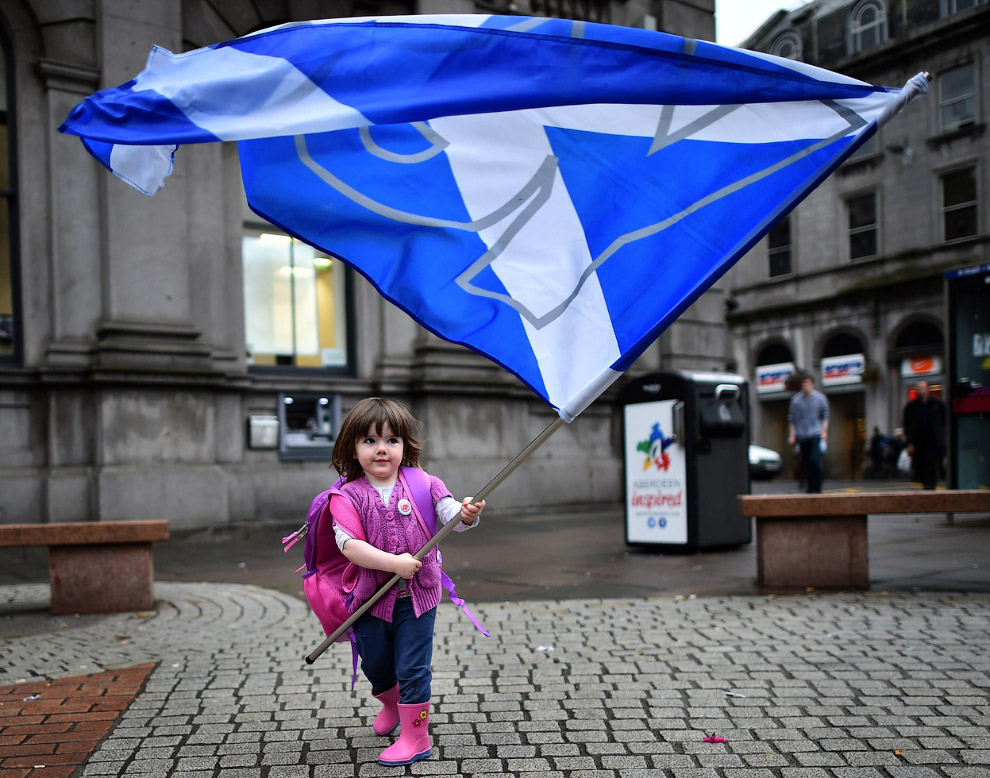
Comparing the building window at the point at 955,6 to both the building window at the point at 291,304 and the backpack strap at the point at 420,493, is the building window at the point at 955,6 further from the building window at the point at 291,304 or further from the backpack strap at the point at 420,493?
the backpack strap at the point at 420,493

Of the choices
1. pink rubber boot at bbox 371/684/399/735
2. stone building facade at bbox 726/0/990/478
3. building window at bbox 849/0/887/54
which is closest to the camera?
pink rubber boot at bbox 371/684/399/735

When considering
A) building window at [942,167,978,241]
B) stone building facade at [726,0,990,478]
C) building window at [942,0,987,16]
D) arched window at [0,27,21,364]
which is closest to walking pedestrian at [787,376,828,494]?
arched window at [0,27,21,364]

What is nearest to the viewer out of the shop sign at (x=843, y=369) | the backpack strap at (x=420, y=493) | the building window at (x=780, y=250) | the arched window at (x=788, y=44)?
the backpack strap at (x=420, y=493)

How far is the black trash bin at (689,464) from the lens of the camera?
8.50 m

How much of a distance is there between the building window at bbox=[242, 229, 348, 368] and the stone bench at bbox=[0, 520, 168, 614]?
543 cm

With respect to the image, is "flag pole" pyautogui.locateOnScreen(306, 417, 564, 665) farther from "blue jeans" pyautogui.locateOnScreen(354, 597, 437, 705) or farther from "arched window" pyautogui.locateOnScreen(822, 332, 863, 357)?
"arched window" pyautogui.locateOnScreen(822, 332, 863, 357)

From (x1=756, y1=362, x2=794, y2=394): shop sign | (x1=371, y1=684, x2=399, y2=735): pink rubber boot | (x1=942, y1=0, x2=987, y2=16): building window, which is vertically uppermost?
(x1=942, y1=0, x2=987, y2=16): building window

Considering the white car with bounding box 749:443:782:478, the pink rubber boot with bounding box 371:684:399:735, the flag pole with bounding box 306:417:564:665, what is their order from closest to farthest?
the flag pole with bounding box 306:417:564:665 → the pink rubber boot with bounding box 371:684:399:735 → the white car with bounding box 749:443:782:478

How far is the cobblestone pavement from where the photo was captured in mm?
3299

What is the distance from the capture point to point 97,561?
613cm

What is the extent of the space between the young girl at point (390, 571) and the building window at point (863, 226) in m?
33.1

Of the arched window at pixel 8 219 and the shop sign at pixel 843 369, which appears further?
the shop sign at pixel 843 369

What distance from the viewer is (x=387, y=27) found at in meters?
3.44

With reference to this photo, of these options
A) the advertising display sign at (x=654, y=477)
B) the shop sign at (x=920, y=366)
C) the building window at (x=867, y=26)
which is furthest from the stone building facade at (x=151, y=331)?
the building window at (x=867, y=26)
